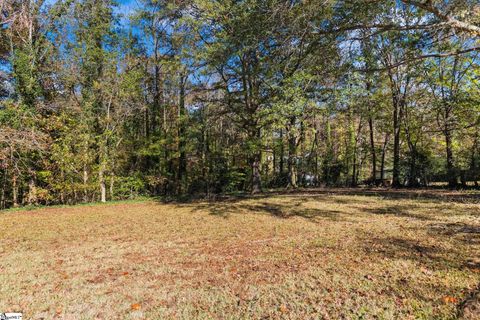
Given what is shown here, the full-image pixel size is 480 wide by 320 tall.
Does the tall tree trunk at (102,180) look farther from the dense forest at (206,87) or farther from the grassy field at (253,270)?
the grassy field at (253,270)

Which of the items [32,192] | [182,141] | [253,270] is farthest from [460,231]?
[32,192]

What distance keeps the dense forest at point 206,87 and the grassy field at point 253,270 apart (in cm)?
366

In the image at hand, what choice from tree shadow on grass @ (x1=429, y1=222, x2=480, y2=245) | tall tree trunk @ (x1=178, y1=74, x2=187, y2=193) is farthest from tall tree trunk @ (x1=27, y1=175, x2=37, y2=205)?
tree shadow on grass @ (x1=429, y1=222, x2=480, y2=245)

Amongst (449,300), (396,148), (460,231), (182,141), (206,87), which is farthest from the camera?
(182,141)

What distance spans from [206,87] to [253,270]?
39.3 feet

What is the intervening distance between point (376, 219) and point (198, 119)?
32.2ft

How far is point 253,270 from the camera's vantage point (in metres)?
3.76

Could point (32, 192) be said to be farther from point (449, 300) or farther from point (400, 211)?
point (449, 300)

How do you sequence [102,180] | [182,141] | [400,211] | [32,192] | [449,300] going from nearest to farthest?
[449,300] < [400,211] < [32,192] < [102,180] < [182,141]

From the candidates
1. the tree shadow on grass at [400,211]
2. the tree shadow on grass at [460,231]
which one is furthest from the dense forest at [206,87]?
the tree shadow on grass at [460,231]

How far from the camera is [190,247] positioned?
5.05m

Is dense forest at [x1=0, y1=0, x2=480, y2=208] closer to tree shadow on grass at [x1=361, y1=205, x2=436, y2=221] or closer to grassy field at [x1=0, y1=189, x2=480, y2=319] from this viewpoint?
tree shadow on grass at [x1=361, y1=205, x2=436, y2=221]

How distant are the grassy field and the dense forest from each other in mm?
3664

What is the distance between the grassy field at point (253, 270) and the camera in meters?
2.77
